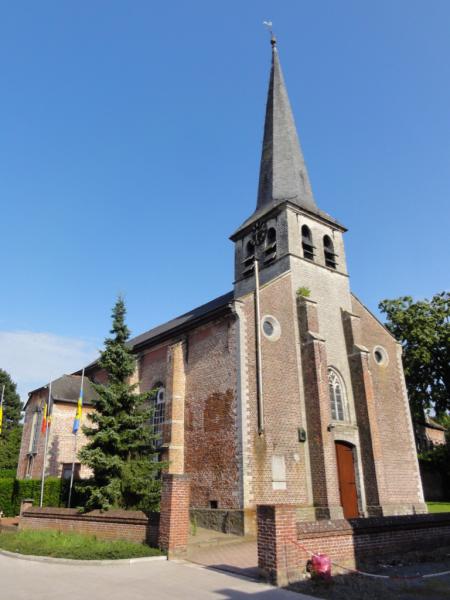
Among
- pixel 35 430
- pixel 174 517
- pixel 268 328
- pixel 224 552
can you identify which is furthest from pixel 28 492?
pixel 268 328

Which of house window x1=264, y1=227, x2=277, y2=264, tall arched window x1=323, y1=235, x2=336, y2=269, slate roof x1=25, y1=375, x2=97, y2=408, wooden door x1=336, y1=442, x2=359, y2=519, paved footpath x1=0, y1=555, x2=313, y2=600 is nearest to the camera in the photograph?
paved footpath x1=0, y1=555, x2=313, y2=600

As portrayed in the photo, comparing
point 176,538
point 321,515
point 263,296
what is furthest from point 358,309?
point 176,538

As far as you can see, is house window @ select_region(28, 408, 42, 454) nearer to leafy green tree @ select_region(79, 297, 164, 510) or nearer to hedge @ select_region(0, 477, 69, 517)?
hedge @ select_region(0, 477, 69, 517)

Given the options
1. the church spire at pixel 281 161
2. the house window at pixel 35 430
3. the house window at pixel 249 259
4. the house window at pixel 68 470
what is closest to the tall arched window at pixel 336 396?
the house window at pixel 249 259

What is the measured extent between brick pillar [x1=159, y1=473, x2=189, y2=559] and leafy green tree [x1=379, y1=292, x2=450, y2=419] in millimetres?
20318

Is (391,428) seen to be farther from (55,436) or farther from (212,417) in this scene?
(55,436)

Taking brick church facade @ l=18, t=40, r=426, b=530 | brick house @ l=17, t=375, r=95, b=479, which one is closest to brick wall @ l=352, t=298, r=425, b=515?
brick church facade @ l=18, t=40, r=426, b=530

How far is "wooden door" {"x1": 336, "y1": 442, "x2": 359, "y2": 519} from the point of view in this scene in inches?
638

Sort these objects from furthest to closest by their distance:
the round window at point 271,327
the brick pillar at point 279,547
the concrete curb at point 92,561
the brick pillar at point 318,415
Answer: the round window at point 271,327, the brick pillar at point 318,415, the concrete curb at point 92,561, the brick pillar at point 279,547

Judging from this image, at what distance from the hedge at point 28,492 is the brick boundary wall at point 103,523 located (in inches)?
159

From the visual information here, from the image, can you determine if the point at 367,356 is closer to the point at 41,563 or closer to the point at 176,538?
the point at 176,538

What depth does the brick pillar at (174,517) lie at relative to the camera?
994 centimetres

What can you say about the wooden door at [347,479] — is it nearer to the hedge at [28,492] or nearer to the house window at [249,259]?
the house window at [249,259]

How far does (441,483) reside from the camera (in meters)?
28.7
